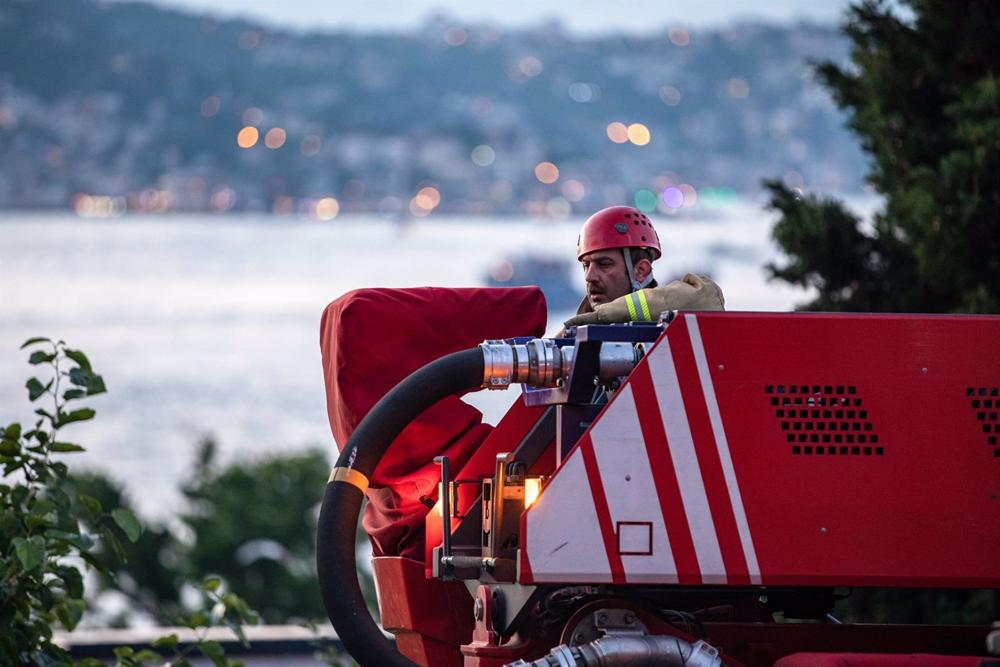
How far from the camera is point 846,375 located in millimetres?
5348

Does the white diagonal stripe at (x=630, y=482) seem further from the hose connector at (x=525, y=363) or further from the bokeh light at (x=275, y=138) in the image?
the bokeh light at (x=275, y=138)

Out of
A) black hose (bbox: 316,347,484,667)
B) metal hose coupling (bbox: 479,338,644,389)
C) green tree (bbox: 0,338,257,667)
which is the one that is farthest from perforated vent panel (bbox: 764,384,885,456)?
green tree (bbox: 0,338,257,667)

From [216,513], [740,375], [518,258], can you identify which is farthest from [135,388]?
[740,375]

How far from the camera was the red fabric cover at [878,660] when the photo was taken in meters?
5.29

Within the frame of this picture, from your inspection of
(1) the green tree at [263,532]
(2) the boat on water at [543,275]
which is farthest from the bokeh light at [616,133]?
(1) the green tree at [263,532]

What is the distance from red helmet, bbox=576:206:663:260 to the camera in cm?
646

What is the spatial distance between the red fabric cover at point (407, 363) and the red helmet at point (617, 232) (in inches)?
12.1

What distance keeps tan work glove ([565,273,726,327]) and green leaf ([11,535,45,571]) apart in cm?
238

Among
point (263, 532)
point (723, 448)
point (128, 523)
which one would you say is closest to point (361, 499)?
point (723, 448)

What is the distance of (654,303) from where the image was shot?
5930mm

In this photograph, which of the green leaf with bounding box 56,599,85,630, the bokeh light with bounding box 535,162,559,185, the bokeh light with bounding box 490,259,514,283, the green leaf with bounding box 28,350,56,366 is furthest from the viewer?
the bokeh light with bounding box 535,162,559,185

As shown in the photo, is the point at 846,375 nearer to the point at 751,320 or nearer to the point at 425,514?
the point at 751,320

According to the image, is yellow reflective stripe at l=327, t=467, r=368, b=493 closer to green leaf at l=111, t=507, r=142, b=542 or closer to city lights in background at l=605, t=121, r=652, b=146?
green leaf at l=111, t=507, r=142, b=542

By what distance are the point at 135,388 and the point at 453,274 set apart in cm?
6296
